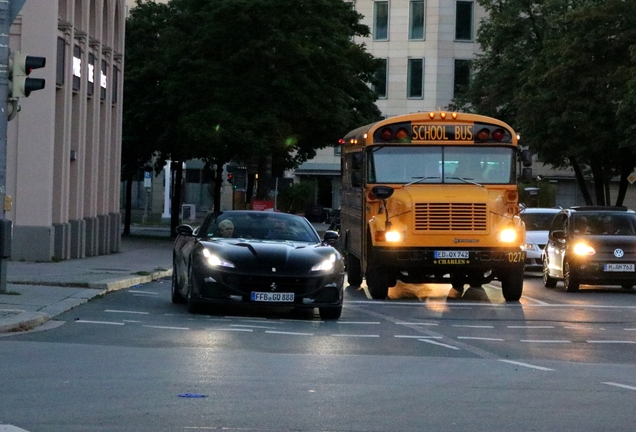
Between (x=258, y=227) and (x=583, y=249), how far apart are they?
378 inches

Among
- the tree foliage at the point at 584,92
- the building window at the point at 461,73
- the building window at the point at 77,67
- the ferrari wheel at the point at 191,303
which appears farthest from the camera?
the building window at the point at 461,73

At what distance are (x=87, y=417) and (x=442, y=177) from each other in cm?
1456

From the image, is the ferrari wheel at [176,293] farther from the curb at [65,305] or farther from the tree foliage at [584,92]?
the tree foliage at [584,92]

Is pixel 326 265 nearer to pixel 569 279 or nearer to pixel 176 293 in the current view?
pixel 176 293

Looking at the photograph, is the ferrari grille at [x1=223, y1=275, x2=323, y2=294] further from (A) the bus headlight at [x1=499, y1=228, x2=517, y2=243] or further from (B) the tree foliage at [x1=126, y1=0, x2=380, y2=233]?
(B) the tree foliage at [x1=126, y1=0, x2=380, y2=233]

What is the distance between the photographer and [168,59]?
51.5 m

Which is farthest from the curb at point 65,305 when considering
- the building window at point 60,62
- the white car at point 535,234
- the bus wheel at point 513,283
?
the white car at point 535,234

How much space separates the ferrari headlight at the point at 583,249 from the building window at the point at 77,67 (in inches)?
504

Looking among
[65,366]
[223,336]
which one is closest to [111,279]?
[223,336]

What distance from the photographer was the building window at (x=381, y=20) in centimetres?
9162

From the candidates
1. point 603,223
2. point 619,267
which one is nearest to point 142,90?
point 603,223

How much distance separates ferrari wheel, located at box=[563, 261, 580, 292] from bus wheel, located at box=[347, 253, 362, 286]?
4.01 m

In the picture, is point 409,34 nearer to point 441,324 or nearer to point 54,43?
point 54,43

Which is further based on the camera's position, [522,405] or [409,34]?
[409,34]
